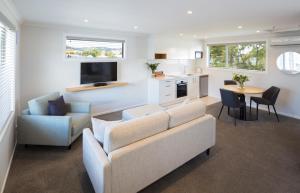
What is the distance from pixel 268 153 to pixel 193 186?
5.49ft

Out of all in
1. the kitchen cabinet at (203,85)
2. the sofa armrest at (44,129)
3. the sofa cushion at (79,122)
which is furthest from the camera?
the kitchen cabinet at (203,85)

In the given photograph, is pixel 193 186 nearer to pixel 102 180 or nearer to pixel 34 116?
pixel 102 180

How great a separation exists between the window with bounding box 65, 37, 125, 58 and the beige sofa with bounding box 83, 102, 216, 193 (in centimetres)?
295

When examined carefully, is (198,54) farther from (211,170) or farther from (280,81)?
(211,170)

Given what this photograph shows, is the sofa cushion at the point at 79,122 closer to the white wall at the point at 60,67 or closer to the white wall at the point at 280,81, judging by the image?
the white wall at the point at 60,67

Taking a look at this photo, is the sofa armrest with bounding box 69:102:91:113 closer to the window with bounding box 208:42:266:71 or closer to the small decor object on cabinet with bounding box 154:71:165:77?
the small decor object on cabinet with bounding box 154:71:165:77

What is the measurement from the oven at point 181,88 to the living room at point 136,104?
0.11 ft

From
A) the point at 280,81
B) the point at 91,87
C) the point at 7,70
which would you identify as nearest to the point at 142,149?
the point at 7,70

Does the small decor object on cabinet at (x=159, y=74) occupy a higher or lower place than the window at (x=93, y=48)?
lower

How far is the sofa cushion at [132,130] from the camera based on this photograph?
207 cm

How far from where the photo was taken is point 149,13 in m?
3.35

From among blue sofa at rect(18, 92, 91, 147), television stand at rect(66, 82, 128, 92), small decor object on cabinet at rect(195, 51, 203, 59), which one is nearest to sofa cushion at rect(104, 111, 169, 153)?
blue sofa at rect(18, 92, 91, 147)

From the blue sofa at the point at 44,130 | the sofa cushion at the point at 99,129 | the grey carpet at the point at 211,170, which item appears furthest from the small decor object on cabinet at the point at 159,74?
the sofa cushion at the point at 99,129

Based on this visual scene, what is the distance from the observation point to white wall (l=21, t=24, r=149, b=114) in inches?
168
